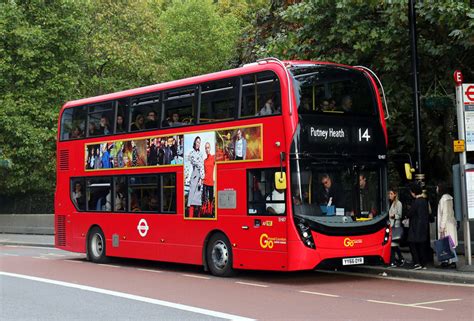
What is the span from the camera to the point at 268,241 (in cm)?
1375

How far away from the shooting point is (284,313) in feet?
33.2

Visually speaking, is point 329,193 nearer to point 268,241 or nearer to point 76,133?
point 268,241

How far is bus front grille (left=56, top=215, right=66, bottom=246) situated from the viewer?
2033 cm

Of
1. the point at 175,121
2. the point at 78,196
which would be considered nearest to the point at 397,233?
the point at 175,121

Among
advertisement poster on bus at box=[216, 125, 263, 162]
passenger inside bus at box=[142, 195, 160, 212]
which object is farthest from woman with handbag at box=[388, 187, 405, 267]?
passenger inside bus at box=[142, 195, 160, 212]

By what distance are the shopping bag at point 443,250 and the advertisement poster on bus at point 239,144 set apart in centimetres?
402

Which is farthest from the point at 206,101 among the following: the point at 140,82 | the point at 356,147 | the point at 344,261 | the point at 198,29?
the point at 198,29

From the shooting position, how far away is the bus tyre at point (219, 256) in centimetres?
1484

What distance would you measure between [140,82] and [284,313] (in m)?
31.5

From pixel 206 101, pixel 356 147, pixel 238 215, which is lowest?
pixel 238 215

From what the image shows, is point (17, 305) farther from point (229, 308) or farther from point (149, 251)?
point (149, 251)

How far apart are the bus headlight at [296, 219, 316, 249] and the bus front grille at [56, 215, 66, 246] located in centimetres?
923

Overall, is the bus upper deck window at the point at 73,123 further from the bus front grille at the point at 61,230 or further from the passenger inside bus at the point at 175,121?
the passenger inside bus at the point at 175,121

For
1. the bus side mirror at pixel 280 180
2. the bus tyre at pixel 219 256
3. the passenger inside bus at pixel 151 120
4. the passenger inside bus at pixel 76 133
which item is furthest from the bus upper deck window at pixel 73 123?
the bus side mirror at pixel 280 180
